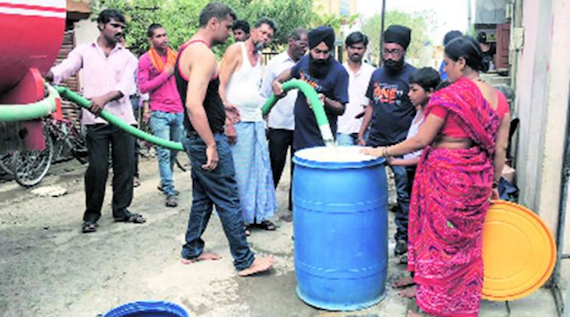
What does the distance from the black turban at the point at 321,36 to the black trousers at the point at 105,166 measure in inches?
72.8

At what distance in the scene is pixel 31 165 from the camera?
6.97 meters

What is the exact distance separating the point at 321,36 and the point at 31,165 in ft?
14.7

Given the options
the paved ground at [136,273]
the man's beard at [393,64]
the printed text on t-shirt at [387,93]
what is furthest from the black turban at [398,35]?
the paved ground at [136,273]

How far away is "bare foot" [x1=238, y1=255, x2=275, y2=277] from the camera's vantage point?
153 inches

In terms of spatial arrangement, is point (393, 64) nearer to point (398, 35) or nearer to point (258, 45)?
point (398, 35)

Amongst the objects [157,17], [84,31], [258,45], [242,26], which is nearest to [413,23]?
[157,17]

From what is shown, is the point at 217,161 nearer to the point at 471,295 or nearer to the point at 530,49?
the point at 471,295

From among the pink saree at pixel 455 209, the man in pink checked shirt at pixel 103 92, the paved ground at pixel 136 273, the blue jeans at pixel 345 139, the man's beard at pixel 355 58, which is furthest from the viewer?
the man's beard at pixel 355 58

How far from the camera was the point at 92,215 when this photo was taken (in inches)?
194

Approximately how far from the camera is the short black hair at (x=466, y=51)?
2.98 m

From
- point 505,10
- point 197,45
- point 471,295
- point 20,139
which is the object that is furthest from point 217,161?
point 505,10

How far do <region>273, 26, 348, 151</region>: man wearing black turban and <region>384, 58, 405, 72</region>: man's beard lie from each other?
50cm

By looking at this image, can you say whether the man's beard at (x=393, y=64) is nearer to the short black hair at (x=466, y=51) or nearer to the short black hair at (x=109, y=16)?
the short black hair at (x=466, y=51)

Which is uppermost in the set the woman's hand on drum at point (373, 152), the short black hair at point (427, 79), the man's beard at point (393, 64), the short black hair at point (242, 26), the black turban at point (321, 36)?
the short black hair at point (242, 26)
